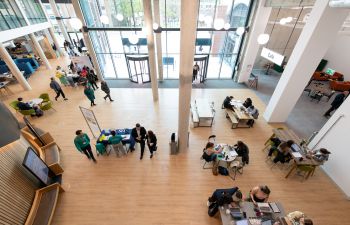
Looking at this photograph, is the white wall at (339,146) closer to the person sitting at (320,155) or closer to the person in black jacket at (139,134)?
the person sitting at (320,155)

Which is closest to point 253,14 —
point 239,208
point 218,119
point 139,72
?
point 218,119

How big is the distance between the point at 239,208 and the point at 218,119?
4679 millimetres

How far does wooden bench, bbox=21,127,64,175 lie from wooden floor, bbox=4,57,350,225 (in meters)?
0.38

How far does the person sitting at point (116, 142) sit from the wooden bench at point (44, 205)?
6.42 ft

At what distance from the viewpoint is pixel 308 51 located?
5.82 meters

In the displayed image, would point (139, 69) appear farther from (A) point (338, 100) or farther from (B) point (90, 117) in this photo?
(A) point (338, 100)

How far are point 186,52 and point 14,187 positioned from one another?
19.1 ft

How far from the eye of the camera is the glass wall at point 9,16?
32.1ft

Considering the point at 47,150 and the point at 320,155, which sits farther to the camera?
the point at 47,150

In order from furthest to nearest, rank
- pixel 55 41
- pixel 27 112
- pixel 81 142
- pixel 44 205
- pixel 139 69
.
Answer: pixel 55 41 < pixel 139 69 < pixel 27 112 < pixel 81 142 < pixel 44 205

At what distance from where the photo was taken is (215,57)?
39.1 feet

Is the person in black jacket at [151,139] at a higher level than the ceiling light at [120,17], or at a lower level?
lower

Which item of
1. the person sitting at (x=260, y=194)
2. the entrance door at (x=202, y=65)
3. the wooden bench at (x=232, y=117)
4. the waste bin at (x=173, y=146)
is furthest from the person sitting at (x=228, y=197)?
the entrance door at (x=202, y=65)

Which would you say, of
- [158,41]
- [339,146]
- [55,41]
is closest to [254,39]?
[158,41]
